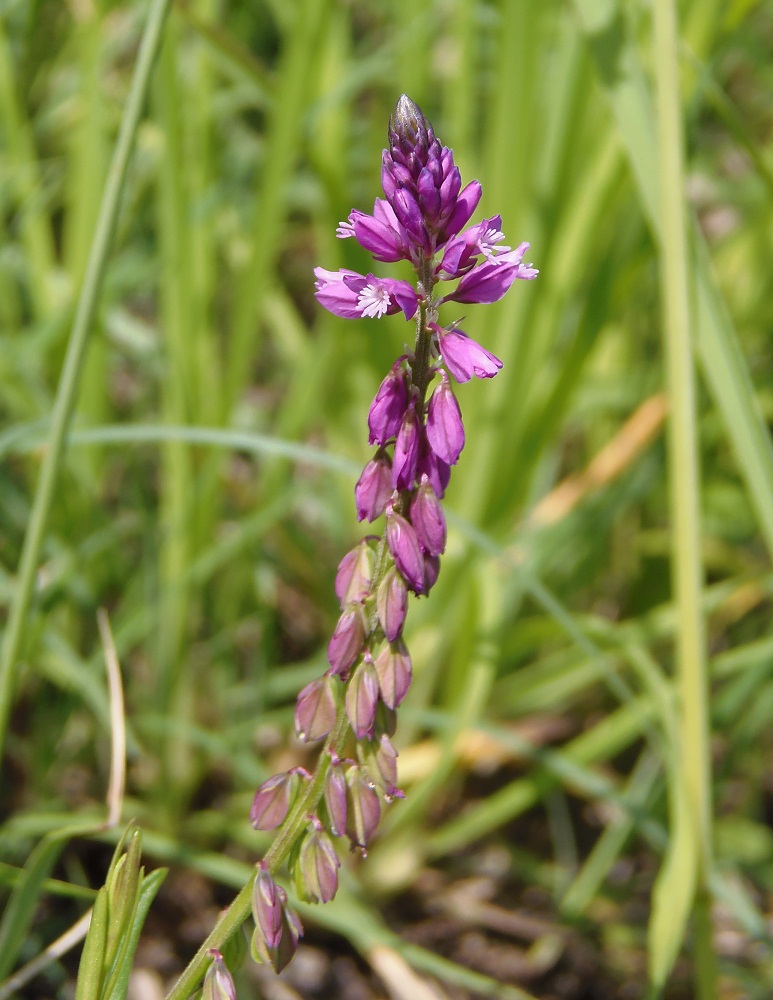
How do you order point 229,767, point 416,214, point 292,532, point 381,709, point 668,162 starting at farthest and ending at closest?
point 292,532, point 229,767, point 668,162, point 381,709, point 416,214

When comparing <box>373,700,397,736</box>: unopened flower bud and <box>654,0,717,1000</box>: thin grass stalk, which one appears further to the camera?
<box>654,0,717,1000</box>: thin grass stalk

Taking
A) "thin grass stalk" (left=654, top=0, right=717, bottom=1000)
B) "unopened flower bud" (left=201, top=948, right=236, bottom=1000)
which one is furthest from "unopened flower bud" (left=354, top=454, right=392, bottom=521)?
"thin grass stalk" (left=654, top=0, right=717, bottom=1000)

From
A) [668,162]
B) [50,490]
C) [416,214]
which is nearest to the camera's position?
[416,214]

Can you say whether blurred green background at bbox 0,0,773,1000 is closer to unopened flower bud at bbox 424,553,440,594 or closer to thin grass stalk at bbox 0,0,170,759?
thin grass stalk at bbox 0,0,170,759

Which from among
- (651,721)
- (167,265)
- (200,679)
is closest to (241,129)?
(167,265)

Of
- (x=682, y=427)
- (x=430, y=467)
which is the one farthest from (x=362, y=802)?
(x=682, y=427)

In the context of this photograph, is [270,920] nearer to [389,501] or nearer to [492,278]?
[389,501]

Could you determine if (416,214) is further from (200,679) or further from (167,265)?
(200,679)
